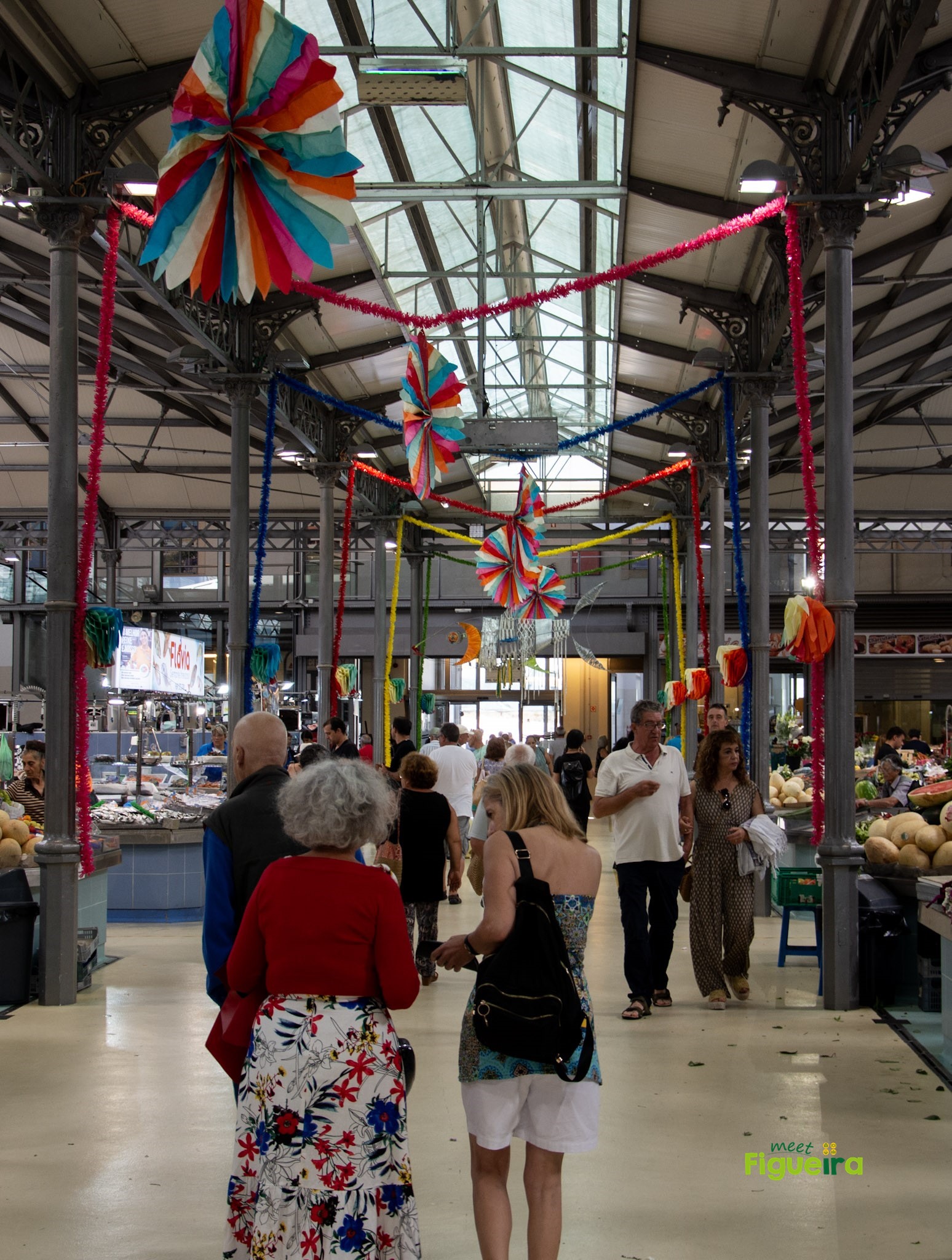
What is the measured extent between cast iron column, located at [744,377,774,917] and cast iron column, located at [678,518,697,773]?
3805 mm

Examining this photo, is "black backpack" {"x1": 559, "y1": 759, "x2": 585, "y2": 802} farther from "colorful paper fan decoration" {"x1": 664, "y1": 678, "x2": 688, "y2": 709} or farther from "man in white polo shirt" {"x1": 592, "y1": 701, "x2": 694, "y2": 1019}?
"man in white polo shirt" {"x1": 592, "y1": 701, "x2": 694, "y2": 1019}

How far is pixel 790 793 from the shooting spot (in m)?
11.6

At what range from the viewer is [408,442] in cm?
891

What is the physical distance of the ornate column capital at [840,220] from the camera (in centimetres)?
732

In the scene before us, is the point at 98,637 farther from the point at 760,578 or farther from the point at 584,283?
the point at 760,578

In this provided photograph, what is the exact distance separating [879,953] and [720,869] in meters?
1.03

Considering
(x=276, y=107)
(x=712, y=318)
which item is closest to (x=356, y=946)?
(x=276, y=107)

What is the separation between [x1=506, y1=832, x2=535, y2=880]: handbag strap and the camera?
126 inches

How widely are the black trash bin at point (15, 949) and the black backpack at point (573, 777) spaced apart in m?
5.60

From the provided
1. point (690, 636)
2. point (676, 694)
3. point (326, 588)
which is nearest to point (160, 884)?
point (326, 588)

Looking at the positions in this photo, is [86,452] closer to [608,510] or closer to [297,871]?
[608,510]

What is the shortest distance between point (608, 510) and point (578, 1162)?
65.8 feet

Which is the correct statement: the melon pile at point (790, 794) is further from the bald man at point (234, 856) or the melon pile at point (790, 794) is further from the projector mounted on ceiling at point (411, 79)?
the bald man at point (234, 856)

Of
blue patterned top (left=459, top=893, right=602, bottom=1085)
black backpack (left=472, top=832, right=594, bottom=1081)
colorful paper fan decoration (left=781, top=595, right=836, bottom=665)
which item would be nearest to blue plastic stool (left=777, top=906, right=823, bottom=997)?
colorful paper fan decoration (left=781, top=595, right=836, bottom=665)
